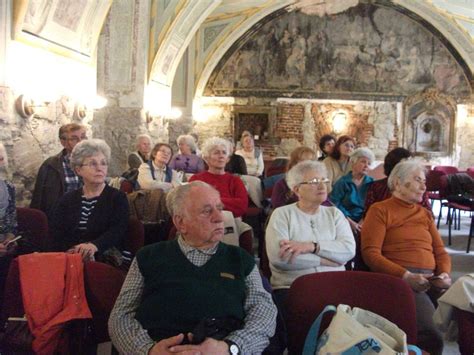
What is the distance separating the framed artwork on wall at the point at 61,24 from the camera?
5000 millimetres

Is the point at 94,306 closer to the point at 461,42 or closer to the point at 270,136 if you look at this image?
the point at 270,136

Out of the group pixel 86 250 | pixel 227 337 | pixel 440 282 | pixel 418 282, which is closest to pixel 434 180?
pixel 440 282

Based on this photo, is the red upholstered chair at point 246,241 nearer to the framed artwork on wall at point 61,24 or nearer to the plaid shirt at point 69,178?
the plaid shirt at point 69,178

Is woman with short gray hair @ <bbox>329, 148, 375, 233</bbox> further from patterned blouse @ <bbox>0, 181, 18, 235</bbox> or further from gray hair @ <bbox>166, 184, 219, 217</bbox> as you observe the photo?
patterned blouse @ <bbox>0, 181, 18, 235</bbox>

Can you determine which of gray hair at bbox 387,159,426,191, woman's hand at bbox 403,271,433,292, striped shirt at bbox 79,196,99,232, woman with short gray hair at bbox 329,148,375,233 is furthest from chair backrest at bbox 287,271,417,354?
A: woman with short gray hair at bbox 329,148,375,233

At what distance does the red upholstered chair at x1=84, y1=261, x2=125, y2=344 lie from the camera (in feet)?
8.22

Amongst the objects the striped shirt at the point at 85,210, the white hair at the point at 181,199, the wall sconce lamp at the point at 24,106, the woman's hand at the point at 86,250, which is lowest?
the woman's hand at the point at 86,250

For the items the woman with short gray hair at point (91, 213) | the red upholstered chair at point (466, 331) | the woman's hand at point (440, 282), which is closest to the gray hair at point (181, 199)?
the woman with short gray hair at point (91, 213)

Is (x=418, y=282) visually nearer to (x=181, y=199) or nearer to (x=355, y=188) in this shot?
(x=181, y=199)

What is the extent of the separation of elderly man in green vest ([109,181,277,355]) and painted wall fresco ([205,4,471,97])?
46.5 ft

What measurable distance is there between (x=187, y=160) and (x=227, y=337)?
17.6ft

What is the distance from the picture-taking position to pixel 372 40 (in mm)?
16047

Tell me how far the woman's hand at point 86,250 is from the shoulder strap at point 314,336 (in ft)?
4.75

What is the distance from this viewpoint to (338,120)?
16141 millimetres
